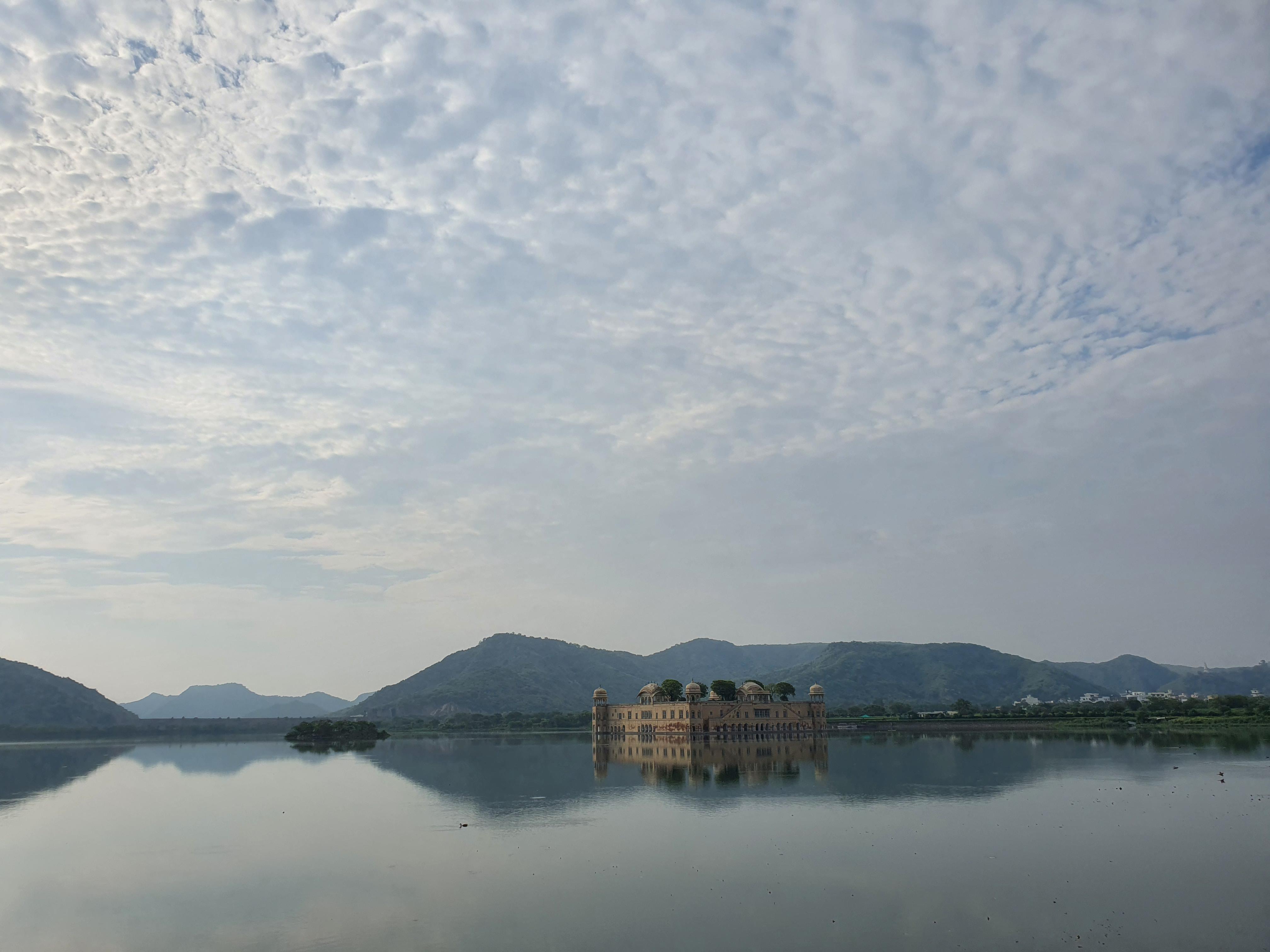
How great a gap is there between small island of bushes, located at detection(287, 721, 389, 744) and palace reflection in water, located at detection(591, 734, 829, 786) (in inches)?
2486

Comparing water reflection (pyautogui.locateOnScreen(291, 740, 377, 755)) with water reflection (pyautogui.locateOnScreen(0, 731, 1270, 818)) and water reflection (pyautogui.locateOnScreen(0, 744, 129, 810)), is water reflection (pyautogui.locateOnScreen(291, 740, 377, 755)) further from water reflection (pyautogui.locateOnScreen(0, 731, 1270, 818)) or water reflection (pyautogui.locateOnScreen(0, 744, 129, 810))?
water reflection (pyautogui.locateOnScreen(0, 744, 129, 810))

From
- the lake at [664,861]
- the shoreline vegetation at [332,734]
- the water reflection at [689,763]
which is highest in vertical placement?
the shoreline vegetation at [332,734]

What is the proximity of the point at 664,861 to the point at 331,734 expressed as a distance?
15894 centimetres

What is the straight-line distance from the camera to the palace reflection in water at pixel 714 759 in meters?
87.2

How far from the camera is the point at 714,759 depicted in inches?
4385

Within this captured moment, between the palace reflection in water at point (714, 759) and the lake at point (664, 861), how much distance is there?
4.66 ft

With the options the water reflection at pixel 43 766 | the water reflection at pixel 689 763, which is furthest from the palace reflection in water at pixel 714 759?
the water reflection at pixel 43 766

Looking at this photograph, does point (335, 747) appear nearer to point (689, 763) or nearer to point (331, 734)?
point (331, 734)

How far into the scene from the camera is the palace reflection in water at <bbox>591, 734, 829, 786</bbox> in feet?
286

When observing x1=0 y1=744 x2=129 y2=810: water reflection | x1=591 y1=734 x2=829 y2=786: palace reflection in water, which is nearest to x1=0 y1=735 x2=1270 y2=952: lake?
x1=591 y1=734 x2=829 y2=786: palace reflection in water

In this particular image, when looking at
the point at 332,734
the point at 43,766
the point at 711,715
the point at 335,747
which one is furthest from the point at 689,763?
the point at 332,734

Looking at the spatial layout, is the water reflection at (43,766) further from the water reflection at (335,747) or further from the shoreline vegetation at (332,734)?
the shoreline vegetation at (332,734)

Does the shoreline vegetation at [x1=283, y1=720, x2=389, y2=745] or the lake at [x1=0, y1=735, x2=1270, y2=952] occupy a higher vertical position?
the shoreline vegetation at [x1=283, y1=720, x2=389, y2=745]

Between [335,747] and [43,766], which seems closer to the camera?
[43,766]
